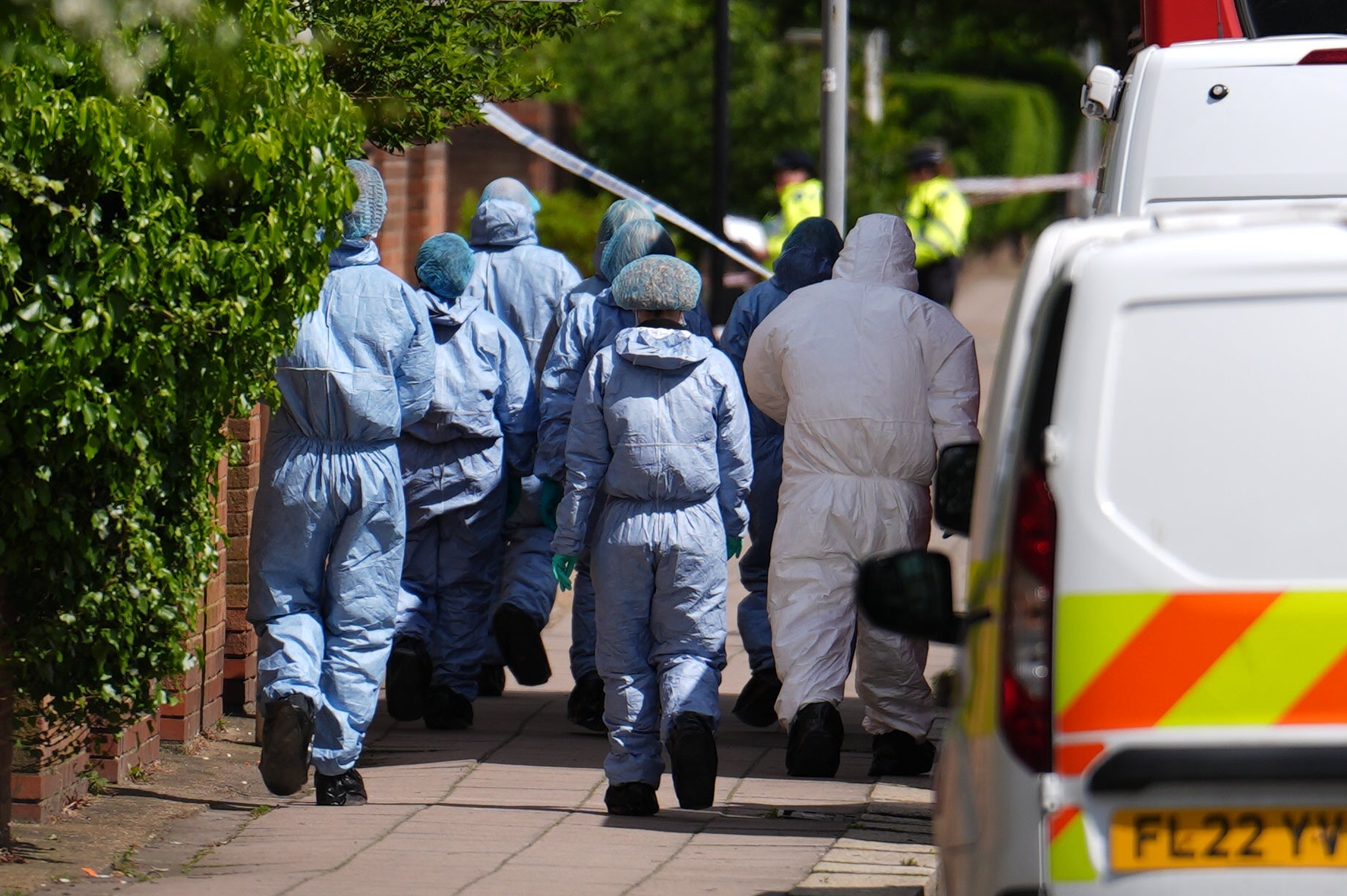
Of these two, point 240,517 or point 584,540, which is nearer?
point 584,540

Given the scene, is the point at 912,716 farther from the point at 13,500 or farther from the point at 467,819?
the point at 13,500

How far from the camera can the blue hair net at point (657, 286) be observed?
6.70m

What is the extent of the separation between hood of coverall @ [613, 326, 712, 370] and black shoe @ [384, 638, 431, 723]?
1776mm

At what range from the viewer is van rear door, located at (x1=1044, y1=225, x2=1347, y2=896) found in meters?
3.20

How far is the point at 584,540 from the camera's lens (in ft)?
22.2

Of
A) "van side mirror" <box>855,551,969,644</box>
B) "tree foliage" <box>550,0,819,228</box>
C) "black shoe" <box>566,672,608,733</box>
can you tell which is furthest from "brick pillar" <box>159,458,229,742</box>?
"tree foliage" <box>550,0,819,228</box>

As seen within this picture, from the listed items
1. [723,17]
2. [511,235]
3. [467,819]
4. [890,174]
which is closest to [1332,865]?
[467,819]

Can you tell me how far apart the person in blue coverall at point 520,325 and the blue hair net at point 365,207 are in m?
1.57

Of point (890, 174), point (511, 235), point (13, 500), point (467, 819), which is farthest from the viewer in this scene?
point (890, 174)

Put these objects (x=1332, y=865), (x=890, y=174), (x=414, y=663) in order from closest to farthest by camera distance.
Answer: (x=1332, y=865) → (x=414, y=663) → (x=890, y=174)

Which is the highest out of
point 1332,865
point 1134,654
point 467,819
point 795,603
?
point 1134,654

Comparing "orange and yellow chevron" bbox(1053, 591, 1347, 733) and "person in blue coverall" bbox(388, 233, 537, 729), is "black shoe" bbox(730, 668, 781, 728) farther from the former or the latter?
"orange and yellow chevron" bbox(1053, 591, 1347, 733)

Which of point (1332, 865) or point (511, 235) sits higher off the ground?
point (511, 235)

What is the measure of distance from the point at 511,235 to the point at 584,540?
98.9 inches
